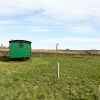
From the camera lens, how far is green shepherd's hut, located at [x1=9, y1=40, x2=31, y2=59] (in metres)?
33.9

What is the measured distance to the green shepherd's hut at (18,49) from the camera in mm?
33938

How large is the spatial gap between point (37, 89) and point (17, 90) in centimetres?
107

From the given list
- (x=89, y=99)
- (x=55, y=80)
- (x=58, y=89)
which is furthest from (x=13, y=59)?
(x=89, y=99)

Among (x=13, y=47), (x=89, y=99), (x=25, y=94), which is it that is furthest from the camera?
(x=13, y=47)

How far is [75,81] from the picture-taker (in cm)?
1547

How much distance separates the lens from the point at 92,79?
16250 mm

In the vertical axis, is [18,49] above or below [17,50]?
above

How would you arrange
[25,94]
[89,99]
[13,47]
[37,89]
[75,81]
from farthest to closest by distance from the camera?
[13,47], [75,81], [37,89], [25,94], [89,99]

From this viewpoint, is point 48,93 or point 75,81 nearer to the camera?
point 48,93

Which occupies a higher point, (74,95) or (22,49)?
(22,49)

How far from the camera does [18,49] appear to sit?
3422cm

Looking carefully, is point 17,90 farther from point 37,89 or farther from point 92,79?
point 92,79

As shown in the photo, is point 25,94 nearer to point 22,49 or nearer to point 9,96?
point 9,96

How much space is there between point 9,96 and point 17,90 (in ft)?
3.58
